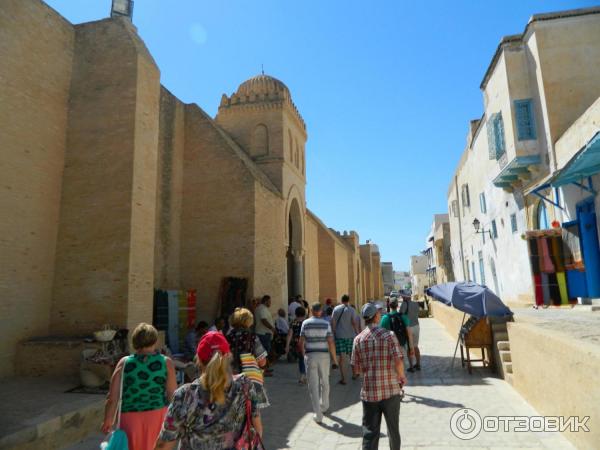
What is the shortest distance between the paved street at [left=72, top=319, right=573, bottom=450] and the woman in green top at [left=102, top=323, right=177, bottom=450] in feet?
6.27

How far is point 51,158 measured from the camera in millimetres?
8133

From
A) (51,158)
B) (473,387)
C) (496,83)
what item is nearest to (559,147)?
(496,83)

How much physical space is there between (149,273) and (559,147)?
379 inches

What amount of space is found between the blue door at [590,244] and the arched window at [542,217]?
1.83 metres

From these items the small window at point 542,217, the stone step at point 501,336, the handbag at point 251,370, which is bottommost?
the stone step at point 501,336

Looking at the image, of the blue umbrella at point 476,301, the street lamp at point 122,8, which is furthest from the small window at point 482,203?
the street lamp at point 122,8

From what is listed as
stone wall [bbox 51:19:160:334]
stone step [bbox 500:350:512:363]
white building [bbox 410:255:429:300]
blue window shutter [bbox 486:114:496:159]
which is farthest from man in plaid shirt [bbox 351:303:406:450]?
white building [bbox 410:255:429:300]

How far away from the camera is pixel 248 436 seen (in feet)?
7.76

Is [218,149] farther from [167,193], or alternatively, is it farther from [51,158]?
[51,158]

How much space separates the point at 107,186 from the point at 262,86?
10885 mm

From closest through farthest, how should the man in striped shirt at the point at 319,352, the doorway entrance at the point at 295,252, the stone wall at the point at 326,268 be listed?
the man in striped shirt at the point at 319,352 → the doorway entrance at the point at 295,252 → the stone wall at the point at 326,268

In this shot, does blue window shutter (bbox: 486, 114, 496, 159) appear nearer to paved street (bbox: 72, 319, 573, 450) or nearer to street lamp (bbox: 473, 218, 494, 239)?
street lamp (bbox: 473, 218, 494, 239)

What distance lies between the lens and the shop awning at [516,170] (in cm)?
1117

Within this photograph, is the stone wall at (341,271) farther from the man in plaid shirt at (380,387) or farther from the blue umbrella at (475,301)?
the man in plaid shirt at (380,387)
